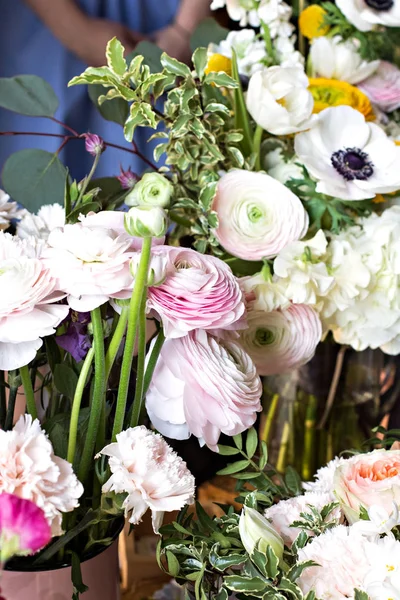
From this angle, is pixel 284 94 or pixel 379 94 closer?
pixel 284 94

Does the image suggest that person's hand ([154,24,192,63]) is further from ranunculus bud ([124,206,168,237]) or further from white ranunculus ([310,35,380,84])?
ranunculus bud ([124,206,168,237])

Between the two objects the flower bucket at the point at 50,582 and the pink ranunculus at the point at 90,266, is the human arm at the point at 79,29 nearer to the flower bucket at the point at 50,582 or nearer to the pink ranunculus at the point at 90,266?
the pink ranunculus at the point at 90,266

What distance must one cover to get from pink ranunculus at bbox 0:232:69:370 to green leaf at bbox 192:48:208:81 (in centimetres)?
23

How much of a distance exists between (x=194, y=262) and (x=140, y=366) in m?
0.07

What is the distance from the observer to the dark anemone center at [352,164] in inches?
23.7

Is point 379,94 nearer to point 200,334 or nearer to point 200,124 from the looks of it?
point 200,124

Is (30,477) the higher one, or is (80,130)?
(80,130)

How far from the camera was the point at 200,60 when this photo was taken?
0.55 m

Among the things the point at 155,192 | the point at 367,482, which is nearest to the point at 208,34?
the point at 155,192

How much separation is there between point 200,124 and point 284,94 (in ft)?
0.26

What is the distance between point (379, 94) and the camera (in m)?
0.72

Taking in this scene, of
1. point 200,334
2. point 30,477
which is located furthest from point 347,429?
point 30,477

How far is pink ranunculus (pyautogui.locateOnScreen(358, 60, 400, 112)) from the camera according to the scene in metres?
0.72

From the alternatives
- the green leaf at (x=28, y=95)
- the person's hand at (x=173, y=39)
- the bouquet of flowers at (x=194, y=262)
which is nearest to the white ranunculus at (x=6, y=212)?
the bouquet of flowers at (x=194, y=262)
